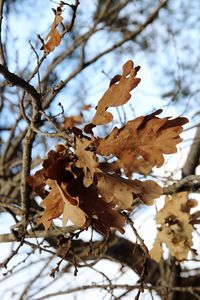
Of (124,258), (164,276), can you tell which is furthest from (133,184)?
(124,258)

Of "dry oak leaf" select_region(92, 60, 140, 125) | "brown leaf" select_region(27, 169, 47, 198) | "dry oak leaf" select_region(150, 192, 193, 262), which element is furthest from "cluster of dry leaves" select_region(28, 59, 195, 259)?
"dry oak leaf" select_region(150, 192, 193, 262)

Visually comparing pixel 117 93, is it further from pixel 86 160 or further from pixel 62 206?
pixel 62 206

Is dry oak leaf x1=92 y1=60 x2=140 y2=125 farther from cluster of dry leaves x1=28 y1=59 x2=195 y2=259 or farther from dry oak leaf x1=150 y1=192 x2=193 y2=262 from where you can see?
dry oak leaf x1=150 y1=192 x2=193 y2=262

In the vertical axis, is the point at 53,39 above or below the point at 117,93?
above

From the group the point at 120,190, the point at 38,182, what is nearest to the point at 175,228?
the point at 38,182

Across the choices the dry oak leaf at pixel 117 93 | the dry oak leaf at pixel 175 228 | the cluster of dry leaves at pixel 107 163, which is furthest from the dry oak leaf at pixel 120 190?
the dry oak leaf at pixel 175 228

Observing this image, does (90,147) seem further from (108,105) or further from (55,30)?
(55,30)
